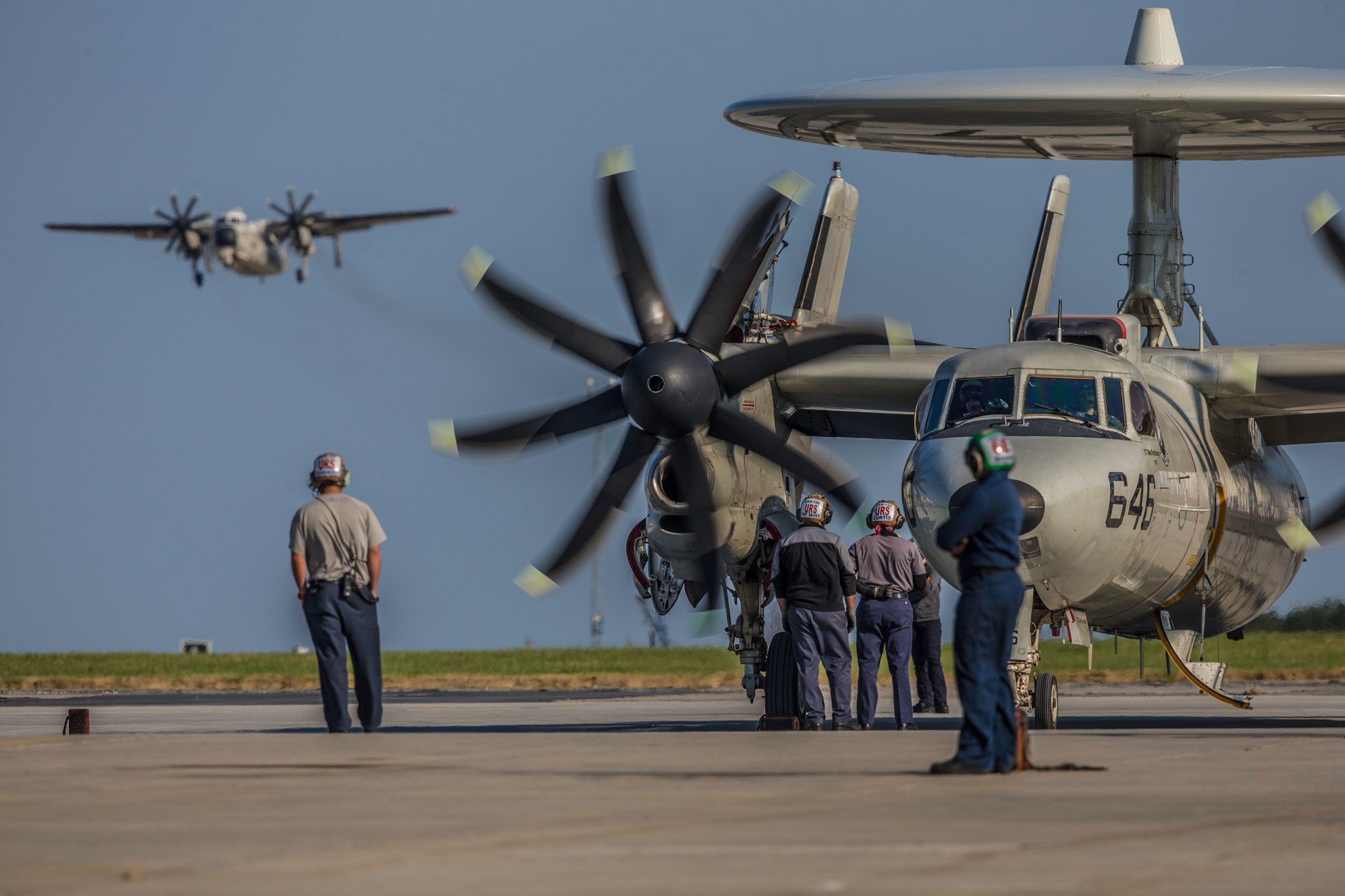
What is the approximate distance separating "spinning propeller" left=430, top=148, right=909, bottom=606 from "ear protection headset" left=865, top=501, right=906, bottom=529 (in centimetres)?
164

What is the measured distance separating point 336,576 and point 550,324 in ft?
24.0

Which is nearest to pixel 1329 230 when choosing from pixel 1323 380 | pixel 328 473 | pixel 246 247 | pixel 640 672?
pixel 1323 380

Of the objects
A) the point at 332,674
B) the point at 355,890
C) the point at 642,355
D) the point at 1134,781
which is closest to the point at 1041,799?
the point at 1134,781

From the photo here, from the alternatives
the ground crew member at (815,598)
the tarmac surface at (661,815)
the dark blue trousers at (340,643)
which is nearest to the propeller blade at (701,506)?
the ground crew member at (815,598)

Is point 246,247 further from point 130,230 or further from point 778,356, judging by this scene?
point 778,356

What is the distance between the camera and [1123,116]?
23281 mm

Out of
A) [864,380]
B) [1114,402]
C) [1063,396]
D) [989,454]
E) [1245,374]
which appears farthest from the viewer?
[864,380]

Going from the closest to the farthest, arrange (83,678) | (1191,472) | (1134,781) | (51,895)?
1. (51,895)
2. (1134,781)
3. (1191,472)
4. (83,678)

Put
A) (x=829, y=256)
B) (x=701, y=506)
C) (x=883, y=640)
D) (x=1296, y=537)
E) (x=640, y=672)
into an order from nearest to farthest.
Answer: (x=883, y=640) → (x=701, y=506) → (x=1296, y=537) → (x=829, y=256) → (x=640, y=672)

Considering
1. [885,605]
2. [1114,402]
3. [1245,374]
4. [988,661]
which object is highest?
[1245,374]

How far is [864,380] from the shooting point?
22.8 meters

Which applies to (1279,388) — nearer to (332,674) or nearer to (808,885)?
(332,674)

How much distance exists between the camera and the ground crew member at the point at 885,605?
757 inches

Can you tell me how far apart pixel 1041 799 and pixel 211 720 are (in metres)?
15.7
